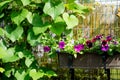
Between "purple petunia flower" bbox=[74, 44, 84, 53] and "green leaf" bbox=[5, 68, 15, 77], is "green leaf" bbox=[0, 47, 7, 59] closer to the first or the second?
"green leaf" bbox=[5, 68, 15, 77]

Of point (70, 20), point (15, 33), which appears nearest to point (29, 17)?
point (15, 33)

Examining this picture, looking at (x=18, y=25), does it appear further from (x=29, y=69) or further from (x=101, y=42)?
(x=101, y=42)

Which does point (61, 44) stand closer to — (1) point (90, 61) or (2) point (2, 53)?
(1) point (90, 61)

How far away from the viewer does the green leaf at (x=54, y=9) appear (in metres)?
2.83

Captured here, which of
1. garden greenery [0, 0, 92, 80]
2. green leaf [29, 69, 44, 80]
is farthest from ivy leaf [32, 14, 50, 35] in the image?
green leaf [29, 69, 44, 80]

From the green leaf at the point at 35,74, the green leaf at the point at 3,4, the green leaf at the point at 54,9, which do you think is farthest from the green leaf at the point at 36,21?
the green leaf at the point at 35,74

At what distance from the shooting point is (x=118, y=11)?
3.79 metres

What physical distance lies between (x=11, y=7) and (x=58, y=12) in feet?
1.69

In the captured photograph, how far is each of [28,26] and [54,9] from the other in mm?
366

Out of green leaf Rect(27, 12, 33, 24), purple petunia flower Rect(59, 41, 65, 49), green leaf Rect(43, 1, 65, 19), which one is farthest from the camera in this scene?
purple petunia flower Rect(59, 41, 65, 49)

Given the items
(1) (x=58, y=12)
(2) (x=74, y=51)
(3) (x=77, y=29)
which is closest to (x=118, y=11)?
(3) (x=77, y=29)

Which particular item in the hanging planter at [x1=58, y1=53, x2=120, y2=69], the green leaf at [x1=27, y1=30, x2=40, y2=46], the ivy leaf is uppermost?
the ivy leaf

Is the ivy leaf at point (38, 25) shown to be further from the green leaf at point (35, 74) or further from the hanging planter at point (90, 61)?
the hanging planter at point (90, 61)

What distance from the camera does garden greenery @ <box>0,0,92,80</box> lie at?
2904 mm
